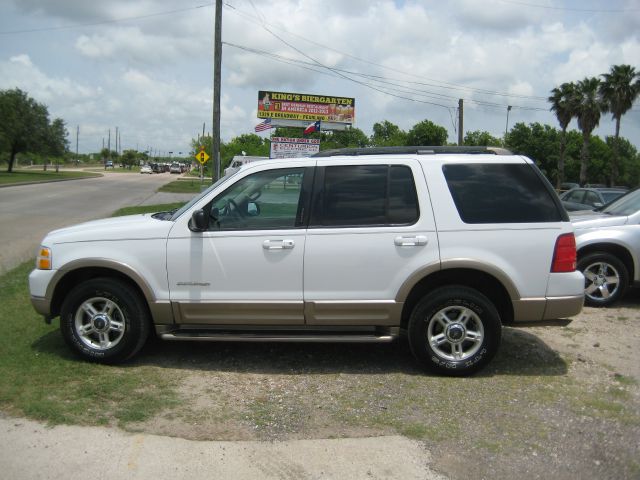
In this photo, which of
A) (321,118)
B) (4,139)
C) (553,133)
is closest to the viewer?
(321,118)

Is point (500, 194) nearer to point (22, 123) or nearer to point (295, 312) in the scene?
point (295, 312)

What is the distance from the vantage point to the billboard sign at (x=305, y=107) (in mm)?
39406

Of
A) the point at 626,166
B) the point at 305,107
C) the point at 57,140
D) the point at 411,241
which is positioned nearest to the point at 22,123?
the point at 57,140

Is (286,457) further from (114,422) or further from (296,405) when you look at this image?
(114,422)

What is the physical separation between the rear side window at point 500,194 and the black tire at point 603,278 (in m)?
3.02

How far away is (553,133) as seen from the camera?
77.9 meters

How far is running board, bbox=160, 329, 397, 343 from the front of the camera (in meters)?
Answer: 4.87

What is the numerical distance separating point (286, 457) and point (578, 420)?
2.13 m

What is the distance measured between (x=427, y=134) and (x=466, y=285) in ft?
207

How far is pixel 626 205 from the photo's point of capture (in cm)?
796

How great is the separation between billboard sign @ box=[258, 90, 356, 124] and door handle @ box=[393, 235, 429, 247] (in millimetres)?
35712

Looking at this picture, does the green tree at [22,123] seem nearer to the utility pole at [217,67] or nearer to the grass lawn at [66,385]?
the utility pole at [217,67]

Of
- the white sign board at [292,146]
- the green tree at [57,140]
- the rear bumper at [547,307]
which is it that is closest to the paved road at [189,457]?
the rear bumper at [547,307]

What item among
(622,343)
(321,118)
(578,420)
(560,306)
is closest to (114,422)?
(578,420)
